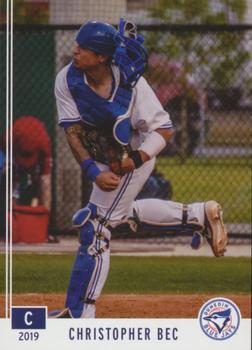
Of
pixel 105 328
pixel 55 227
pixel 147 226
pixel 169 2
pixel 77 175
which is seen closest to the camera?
pixel 105 328

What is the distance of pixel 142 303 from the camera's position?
284 inches

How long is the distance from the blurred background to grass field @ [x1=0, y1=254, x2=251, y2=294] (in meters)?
0.72

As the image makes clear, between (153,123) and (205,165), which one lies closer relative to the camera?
(153,123)

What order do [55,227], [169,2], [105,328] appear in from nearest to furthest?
[105,328] < [55,227] < [169,2]

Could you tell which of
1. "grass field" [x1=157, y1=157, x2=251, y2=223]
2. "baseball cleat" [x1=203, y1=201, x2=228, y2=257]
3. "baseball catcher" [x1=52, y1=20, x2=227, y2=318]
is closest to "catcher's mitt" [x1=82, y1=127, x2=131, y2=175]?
"baseball catcher" [x1=52, y1=20, x2=227, y2=318]

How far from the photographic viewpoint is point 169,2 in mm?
11180

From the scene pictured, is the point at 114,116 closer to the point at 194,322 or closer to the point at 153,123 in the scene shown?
the point at 153,123

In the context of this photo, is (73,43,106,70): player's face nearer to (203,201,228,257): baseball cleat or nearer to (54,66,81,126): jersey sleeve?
(54,66,81,126): jersey sleeve

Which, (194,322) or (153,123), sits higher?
(153,123)

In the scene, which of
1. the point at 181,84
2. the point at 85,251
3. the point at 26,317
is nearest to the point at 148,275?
the point at 85,251

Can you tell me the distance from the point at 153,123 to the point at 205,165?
5.01 meters

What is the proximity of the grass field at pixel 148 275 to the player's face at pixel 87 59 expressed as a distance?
1.53 metres

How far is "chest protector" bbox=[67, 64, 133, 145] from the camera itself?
6.59m

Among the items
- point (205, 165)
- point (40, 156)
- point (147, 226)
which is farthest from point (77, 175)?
Result: point (147, 226)
